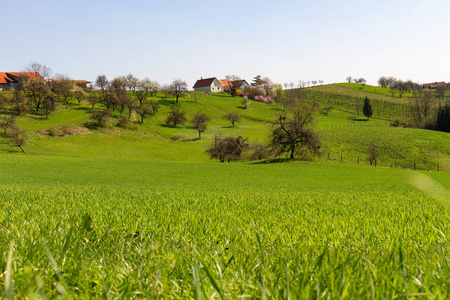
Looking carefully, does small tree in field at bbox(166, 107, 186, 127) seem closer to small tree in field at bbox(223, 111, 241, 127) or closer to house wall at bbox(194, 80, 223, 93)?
small tree in field at bbox(223, 111, 241, 127)

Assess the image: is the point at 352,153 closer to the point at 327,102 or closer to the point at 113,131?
the point at 113,131

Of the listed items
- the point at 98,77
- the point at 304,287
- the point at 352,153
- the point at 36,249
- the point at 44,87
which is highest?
the point at 98,77

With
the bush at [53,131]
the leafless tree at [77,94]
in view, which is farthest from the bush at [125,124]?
the leafless tree at [77,94]

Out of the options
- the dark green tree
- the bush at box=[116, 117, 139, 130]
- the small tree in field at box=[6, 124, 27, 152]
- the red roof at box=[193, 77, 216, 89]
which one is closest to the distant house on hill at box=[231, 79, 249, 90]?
the red roof at box=[193, 77, 216, 89]

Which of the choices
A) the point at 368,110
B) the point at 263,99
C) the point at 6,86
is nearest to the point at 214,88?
the point at 263,99

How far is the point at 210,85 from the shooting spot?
188250mm

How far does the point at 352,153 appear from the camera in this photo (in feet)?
219

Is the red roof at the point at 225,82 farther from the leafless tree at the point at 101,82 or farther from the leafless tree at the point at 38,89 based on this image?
the leafless tree at the point at 38,89

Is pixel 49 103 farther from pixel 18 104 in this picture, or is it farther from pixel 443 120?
pixel 443 120

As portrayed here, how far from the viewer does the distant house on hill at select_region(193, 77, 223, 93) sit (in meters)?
189

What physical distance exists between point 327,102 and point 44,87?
132 metres

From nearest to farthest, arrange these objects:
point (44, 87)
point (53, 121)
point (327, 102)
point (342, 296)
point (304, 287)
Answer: point (342, 296)
point (304, 287)
point (53, 121)
point (44, 87)
point (327, 102)

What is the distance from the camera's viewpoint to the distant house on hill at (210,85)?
619 ft

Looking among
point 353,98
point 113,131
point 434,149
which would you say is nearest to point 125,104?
point 113,131
